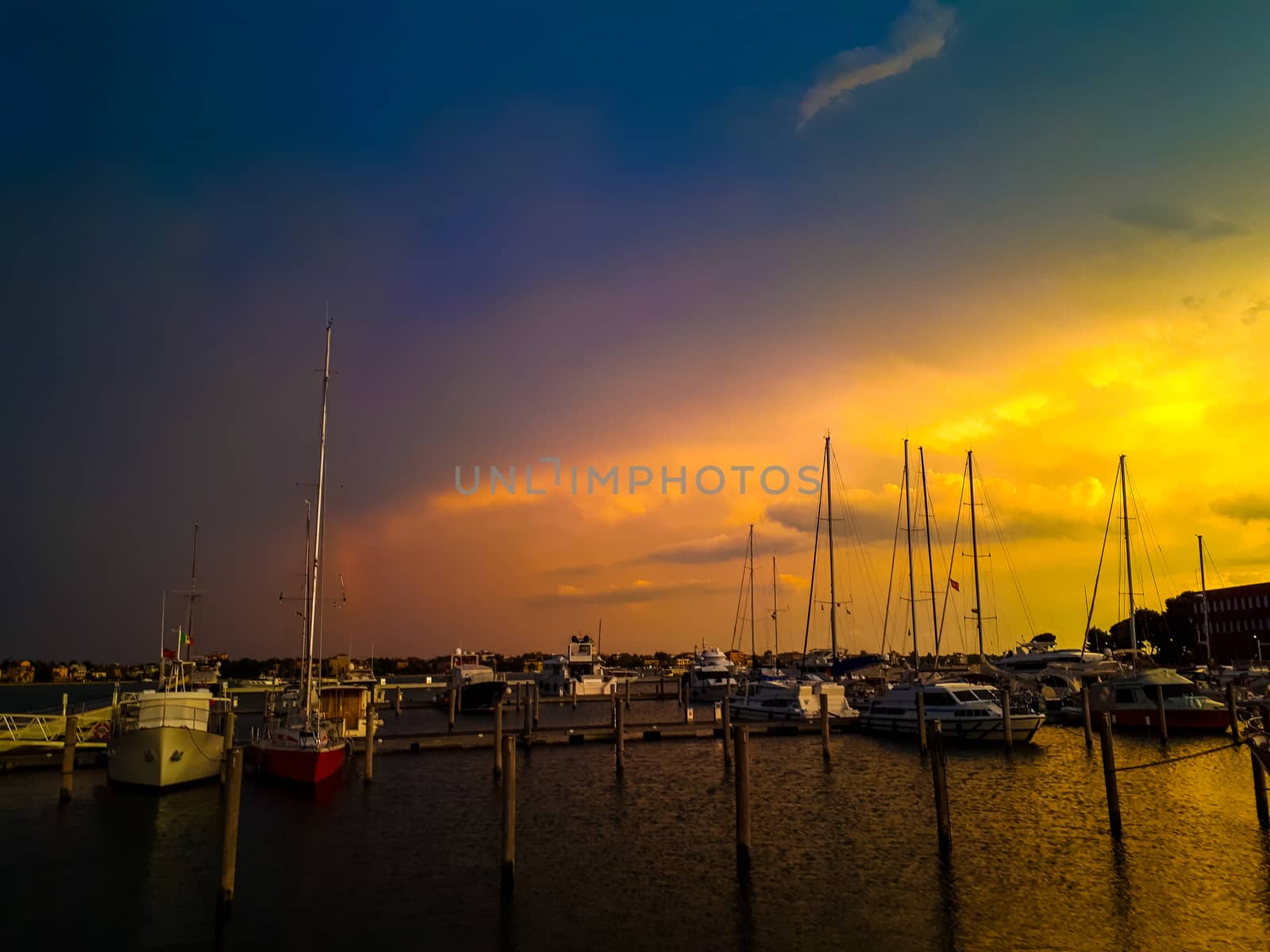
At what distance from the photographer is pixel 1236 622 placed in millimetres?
134500

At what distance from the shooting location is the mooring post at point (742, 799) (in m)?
25.5

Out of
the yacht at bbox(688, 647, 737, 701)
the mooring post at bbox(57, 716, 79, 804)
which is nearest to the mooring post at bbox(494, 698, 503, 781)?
the mooring post at bbox(57, 716, 79, 804)

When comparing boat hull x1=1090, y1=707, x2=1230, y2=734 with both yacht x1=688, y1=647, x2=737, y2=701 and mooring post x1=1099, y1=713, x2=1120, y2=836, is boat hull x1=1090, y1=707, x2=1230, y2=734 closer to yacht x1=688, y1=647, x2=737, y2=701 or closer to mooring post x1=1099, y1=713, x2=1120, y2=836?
mooring post x1=1099, y1=713, x2=1120, y2=836

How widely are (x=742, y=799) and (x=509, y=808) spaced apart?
7.23 meters

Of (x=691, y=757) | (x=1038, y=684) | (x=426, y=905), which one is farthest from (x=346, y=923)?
(x=1038, y=684)

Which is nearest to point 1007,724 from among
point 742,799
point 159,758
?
point 742,799

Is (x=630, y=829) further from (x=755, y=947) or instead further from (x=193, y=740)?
(x=193, y=740)

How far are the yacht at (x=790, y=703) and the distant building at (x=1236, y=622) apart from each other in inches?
3471

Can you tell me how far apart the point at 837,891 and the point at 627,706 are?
75.5m

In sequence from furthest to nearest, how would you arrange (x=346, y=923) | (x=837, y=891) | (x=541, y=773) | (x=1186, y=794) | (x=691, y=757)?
(x=691, y=757) → (x=541, y=773) → (x=1186, y=794) → (x=837, y=891) → (x=346, y=923)

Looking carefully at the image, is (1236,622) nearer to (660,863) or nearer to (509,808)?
(660,863)

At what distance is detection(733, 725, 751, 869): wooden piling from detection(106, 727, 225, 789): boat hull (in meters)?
27.2

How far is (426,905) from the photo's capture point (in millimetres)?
23953

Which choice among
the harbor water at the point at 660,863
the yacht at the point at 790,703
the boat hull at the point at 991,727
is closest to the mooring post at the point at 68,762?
the harbor water at the point at 660,863
